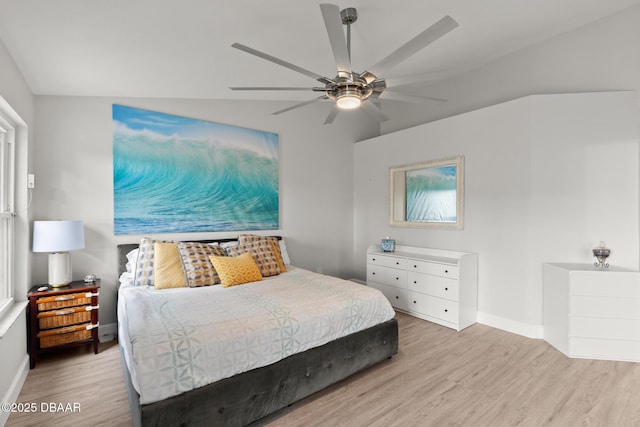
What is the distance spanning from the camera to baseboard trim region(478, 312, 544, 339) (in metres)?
3.20

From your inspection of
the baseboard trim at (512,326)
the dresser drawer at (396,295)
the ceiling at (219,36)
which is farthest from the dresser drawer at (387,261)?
the ceiling at (219,36)

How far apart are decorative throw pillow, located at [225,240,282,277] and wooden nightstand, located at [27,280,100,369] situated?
4.35 feet

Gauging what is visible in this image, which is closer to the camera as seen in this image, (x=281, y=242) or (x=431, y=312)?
(x=431, y=312)

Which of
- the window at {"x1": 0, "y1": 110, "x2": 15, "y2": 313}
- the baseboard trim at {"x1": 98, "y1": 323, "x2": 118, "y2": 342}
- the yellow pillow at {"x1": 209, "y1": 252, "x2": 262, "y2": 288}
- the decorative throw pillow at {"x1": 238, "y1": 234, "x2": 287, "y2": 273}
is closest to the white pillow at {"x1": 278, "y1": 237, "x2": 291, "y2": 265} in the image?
the decorative throw pillow at {"x1": 238, "y1": 234, "x2": 287, "y2": 273}

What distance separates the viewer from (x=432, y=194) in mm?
4172

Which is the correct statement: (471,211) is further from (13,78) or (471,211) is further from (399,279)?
(13,78)

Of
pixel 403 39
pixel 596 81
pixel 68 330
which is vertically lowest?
pixel 68 330

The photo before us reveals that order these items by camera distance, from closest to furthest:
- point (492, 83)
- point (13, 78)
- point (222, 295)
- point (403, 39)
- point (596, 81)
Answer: point (13, 78)
point (222, 295)
point (403, 39)
point (596, 81)
point (492, 83)

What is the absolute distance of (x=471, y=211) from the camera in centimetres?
374

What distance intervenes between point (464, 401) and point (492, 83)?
3.60 meters

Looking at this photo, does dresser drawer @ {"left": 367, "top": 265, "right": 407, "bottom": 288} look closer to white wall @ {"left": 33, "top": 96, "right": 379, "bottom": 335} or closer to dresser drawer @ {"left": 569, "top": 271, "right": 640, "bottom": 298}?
white wall @ {"left": 33, "top": 96, "right": 379, "bottom": 335}

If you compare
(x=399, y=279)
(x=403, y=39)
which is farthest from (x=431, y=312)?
(x=403, y=39)

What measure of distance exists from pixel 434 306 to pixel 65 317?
12.0 ft

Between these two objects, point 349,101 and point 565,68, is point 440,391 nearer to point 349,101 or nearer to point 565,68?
point 349,101
